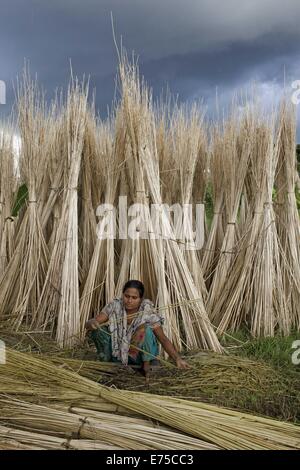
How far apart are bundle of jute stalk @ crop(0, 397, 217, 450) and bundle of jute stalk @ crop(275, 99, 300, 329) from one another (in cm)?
249

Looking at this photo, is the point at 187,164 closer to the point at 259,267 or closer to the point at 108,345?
the point at 259,267

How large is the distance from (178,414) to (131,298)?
1063 millimetres

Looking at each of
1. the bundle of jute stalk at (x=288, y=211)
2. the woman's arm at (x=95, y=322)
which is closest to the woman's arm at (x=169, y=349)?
the woman's arm at (x=95, y=322)

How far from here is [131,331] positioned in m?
3.35

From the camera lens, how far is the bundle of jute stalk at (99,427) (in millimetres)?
2207

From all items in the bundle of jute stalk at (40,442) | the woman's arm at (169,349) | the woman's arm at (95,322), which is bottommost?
the bundle of jute stalk at (40,442)

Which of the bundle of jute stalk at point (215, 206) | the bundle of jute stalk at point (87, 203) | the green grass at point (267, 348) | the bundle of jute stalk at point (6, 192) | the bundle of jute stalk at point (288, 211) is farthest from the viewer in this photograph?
the bundle of jute stalk at point (6, 192)

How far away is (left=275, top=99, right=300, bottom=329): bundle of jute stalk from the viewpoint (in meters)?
4.56

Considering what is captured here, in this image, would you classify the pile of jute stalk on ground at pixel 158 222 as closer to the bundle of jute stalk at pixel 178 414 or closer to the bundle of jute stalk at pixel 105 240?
the bundle of jute stalk at pixel 105 240
